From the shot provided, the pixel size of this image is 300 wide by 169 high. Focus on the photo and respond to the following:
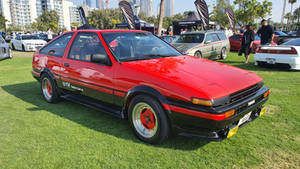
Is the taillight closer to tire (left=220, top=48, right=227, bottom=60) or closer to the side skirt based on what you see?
tire (left=220, top=48, right=227, bottom=60)

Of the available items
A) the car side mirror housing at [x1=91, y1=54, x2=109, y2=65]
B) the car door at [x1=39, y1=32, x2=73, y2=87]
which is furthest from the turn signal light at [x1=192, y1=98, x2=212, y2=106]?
the car door at [x1=39, y1=32, x2=73, y2=87]

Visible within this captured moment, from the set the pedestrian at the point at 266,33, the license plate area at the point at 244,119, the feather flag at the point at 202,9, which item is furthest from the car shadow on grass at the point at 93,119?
the feather flag at the point at 202,9

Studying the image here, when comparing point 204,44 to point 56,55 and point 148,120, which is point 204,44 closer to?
point 56,55

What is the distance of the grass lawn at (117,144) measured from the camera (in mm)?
2523

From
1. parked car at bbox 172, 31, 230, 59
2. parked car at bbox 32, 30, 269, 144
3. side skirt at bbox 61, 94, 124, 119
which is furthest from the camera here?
parked car at bbox 172, 31, 230, 59

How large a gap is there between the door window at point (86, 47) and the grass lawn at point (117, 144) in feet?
3.52

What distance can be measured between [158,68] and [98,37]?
50.7 inches

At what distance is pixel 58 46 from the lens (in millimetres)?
4480

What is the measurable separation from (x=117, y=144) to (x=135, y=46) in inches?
63.0

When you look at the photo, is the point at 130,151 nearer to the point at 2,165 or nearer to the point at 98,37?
the point at 2,165

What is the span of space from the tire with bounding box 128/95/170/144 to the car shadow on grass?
148 mm

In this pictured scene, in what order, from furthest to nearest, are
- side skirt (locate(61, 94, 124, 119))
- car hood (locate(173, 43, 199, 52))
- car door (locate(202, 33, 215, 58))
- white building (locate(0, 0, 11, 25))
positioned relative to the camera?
1. white building (locate(0, 0, 11, 25))
2. car door (locate(202, 33, 215, 58))
3. car hood (locate(173, 43, 199, 52))
4. side skirt (locate(61, 94, 124, 119))

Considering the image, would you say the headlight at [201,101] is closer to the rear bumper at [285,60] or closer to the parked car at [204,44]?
the rear bumper at [285,60]

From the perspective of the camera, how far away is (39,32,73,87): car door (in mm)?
4242
